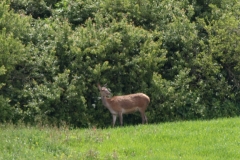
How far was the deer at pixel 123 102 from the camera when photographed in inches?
715

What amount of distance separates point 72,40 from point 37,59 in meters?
1.19

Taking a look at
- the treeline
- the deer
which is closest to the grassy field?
the deer

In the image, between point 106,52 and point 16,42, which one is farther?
point 106,52

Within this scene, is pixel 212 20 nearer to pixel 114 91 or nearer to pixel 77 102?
pixel 114 91

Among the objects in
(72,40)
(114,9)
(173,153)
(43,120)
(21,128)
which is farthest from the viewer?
(114,9)

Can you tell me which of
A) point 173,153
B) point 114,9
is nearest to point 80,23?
point 114,9

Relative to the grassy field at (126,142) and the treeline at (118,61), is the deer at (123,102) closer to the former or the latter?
the treeline at (118,61)

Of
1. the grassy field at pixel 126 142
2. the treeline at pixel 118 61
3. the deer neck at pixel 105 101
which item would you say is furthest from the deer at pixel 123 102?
the grassy field at pixel 126 142

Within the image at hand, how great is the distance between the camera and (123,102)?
18.2 metres

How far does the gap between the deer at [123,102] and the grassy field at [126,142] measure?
1.14 m

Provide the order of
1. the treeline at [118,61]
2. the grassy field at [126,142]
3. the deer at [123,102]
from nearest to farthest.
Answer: the grassy field at [126,142]
the treeline at [118,61]
the deer at [123,102]

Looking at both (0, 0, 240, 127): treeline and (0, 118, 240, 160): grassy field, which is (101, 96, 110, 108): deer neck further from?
(0, 118, 240, 160): grassy field

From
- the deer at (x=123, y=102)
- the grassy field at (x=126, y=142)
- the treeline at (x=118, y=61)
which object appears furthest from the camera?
the deer at (x=123, y=102)

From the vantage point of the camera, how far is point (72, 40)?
18938 millimetres
